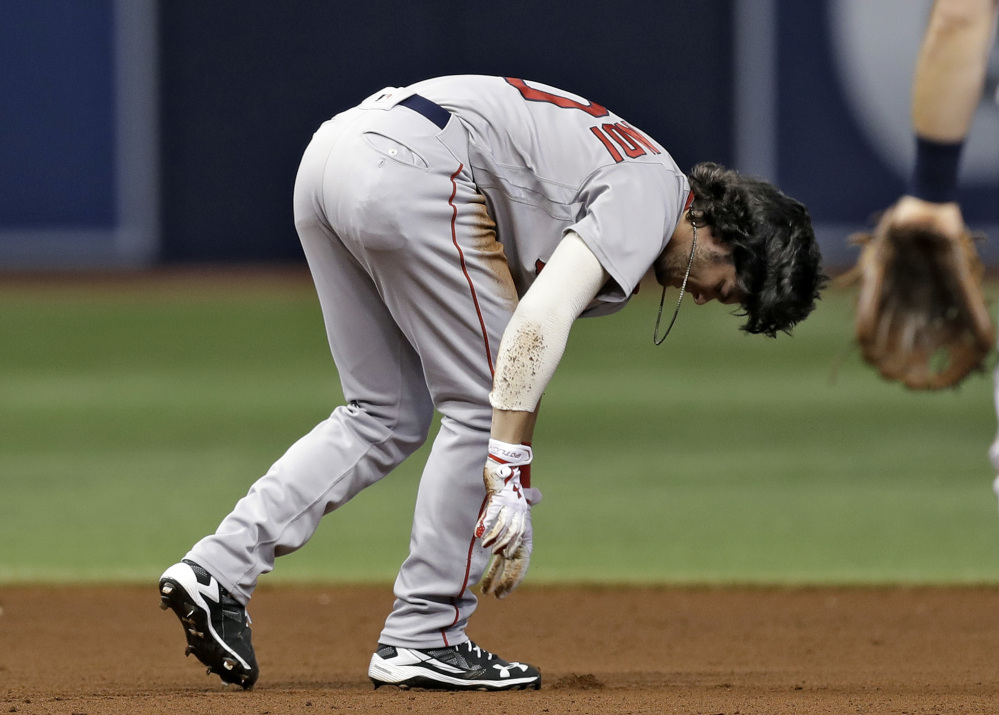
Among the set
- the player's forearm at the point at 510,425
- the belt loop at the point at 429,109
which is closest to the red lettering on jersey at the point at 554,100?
the belt loop at the point at 429,109

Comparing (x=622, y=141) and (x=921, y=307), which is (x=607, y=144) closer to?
(x=622, y=141)

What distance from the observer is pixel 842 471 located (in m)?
7.99

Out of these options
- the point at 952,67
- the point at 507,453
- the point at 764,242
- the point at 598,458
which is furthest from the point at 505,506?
the point at 598,458

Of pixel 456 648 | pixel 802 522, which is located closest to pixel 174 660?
pixel 456 648

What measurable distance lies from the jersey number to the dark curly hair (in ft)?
0.57

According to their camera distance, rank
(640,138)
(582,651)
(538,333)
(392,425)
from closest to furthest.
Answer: (538,333) → (640,138) → (392,425) → (582,651)

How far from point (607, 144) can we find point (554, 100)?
9.3 inches

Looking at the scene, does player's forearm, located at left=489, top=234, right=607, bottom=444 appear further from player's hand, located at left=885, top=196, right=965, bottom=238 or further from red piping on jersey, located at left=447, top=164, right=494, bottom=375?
player's hand, located at left=885, top=196, right=965, bottom=238

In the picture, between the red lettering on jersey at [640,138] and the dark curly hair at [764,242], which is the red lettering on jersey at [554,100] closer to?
the red lettering on jersey at [640,138]

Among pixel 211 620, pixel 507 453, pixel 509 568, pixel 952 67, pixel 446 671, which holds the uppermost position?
pixel 952 67

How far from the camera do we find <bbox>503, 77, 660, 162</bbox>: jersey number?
3.28m

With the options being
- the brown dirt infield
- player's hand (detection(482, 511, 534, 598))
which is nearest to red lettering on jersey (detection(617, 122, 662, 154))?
player's hand (detection(482, 511, 534, 598))

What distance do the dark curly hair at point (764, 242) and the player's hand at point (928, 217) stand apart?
52 centimetres

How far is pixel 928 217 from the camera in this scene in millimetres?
2744
